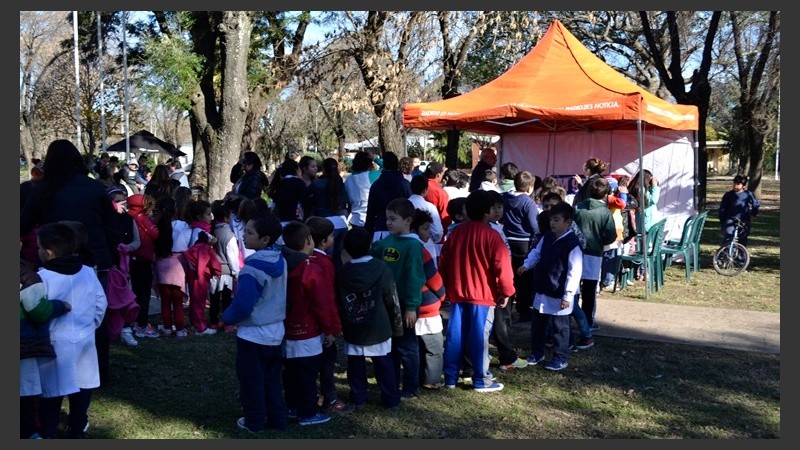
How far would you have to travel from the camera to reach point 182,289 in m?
8.16

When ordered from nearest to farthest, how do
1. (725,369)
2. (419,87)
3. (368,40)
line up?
(725,369) → (368,40) → (419,87)

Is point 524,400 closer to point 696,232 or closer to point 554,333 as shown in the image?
point 554,333

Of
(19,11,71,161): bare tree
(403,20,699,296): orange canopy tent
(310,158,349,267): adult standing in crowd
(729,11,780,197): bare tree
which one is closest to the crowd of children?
(310,158,349,267): adult standing in crowd

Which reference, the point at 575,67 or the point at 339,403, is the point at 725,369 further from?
the point at 575,67

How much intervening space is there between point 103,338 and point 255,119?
2081 centimetres

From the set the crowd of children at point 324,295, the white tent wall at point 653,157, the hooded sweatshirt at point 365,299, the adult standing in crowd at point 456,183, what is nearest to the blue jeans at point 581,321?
the crowd of children at point 324,295

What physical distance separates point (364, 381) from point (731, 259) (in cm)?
856

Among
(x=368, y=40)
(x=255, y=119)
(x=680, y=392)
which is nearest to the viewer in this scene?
(x=680, y=392)

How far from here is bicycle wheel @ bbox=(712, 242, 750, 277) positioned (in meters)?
12.5

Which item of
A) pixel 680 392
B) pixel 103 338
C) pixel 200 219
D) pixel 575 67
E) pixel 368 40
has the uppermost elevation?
pixel 368 40

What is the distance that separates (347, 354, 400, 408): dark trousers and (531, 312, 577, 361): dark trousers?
68.1 inches

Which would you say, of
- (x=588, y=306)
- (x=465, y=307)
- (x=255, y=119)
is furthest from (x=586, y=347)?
(x=255, y=119)

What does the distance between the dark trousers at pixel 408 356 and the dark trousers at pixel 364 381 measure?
0.20 m

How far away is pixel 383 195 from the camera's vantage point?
8609mm
